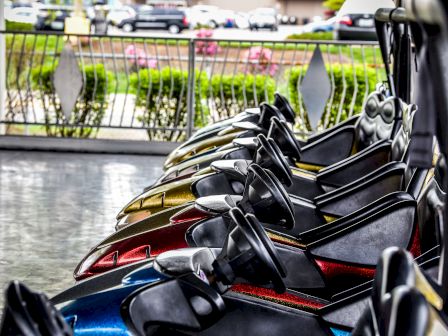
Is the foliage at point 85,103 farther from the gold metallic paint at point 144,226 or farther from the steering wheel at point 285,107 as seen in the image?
the gold metallic paint at point 144,226

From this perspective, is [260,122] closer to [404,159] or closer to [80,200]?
[404,159]

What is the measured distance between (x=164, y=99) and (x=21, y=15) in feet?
5.55

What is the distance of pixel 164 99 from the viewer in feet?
34.9

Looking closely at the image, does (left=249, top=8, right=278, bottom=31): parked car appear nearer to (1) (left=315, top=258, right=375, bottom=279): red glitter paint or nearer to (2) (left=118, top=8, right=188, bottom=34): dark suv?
(2) (left=118, top=8, right=188, bottom=34): dark suv

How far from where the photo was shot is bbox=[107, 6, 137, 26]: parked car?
35969 millimetres

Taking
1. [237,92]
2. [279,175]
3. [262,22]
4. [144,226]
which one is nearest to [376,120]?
[279,175]

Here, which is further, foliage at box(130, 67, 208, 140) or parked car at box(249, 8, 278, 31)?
parked car at box(249, 8, 278, 31)

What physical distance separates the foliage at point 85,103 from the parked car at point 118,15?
25238 mm

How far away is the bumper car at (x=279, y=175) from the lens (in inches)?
155

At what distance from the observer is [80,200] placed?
298 inches

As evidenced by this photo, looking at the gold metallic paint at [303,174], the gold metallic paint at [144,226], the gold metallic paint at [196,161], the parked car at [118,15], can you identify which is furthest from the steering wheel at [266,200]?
the parked car at [118,15]

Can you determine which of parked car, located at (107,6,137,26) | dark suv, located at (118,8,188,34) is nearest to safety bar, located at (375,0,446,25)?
parked car, located at (107,6,137,26)

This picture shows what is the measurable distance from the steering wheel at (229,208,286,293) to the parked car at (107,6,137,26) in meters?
34.0

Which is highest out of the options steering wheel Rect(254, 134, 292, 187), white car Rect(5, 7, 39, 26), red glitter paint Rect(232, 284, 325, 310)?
red glitter paint Rect(232, 284, 325, 310)
